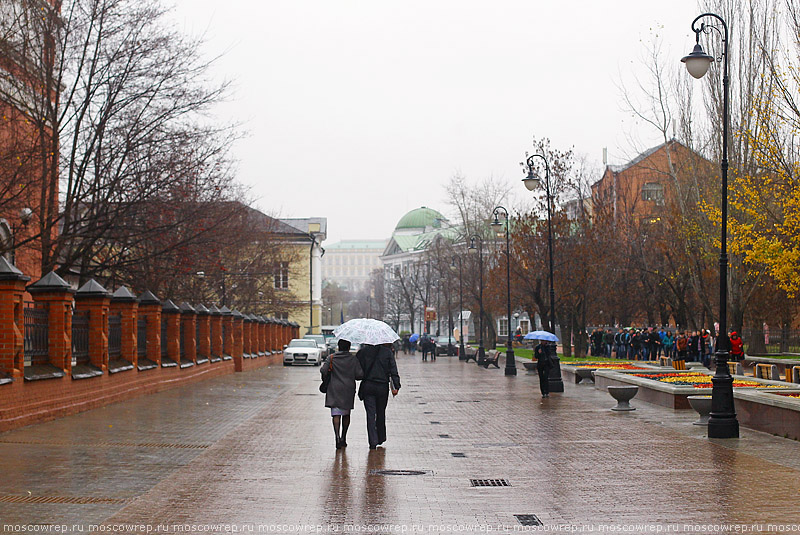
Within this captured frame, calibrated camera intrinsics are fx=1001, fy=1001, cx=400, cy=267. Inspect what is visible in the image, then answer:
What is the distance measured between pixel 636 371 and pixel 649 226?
86.9ft

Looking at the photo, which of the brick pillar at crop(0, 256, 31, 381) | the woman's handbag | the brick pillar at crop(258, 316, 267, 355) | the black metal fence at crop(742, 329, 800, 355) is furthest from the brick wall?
the black metal fence at crop(742, 329, 800, 355)

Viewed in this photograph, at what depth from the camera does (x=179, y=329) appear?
3127 centimetres

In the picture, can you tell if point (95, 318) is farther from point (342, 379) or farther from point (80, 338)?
point (342, 379)

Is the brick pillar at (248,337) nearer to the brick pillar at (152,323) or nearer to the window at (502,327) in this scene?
the brick pillar at (152,323)

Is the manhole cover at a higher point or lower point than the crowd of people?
lower

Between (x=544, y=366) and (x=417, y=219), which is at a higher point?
(x=417, y=219)

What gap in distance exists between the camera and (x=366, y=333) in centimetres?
1443

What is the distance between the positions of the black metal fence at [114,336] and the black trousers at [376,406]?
423 inches

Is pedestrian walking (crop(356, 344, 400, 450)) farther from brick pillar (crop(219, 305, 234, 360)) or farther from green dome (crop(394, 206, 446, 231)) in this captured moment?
green dome (crop(394, 206, 446, 231))

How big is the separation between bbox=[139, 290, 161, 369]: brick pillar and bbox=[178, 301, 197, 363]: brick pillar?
493 cm

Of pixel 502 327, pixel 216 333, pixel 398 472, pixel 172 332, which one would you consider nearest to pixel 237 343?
pixel 216 333

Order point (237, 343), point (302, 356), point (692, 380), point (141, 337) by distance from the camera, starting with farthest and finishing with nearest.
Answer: point (302, 356), point (237, 343), point (141, 337), point (692, 380)

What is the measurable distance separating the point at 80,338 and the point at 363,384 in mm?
8788

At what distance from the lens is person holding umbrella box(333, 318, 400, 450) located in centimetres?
1430
